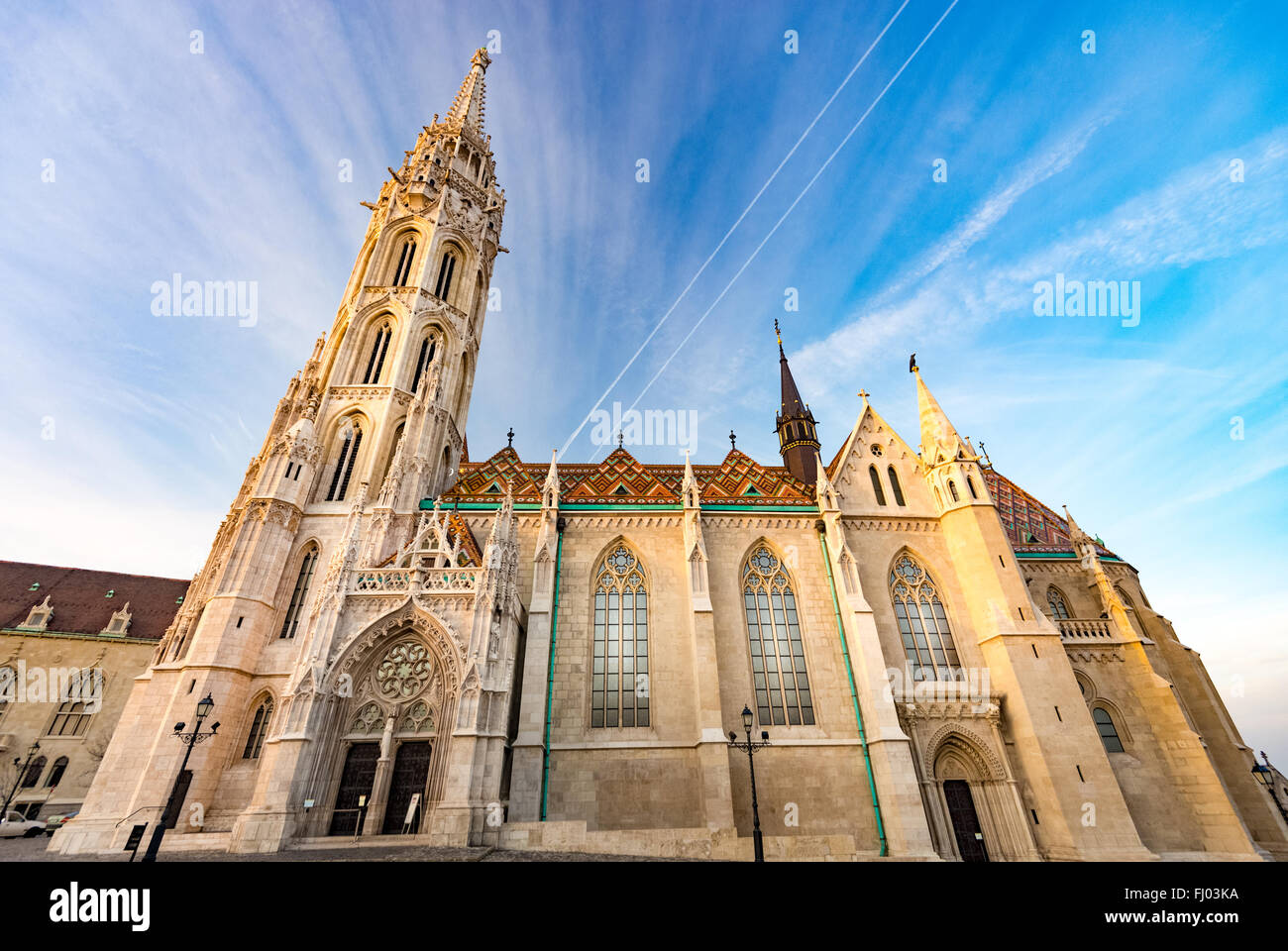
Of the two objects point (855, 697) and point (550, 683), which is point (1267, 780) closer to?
point (855, 697)

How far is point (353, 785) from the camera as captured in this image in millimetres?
16969

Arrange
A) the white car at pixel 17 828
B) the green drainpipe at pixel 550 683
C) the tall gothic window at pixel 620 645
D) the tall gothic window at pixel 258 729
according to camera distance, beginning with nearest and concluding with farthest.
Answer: the green drainpipe at pixel 550 683 → the tall gothic window at pixel 258 729 → the tall gothic window at pixel 620 645 → the white car at pixel 17 828

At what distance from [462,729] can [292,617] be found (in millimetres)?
8938

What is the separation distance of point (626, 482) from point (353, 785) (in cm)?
1499

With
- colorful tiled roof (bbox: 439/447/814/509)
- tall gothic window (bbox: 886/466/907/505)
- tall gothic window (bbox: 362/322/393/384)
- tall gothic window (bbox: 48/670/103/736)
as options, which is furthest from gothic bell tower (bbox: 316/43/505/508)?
tall gothic window (bbox: 48/670/103/736)

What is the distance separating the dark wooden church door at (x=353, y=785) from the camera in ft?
54.2

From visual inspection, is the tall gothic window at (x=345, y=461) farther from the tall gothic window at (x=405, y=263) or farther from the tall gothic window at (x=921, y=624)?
the tall gothic window at (x=921, y=624)

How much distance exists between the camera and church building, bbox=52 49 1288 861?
16.8 m

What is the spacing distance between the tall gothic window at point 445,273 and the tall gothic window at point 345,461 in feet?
28.4

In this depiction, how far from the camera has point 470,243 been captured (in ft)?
104

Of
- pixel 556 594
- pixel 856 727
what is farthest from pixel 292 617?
pixel 856 727

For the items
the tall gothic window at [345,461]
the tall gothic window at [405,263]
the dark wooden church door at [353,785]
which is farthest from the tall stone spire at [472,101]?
the dark wooden church door at [353,785]

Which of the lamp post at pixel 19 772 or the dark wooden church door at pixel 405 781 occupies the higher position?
the lamp post at pixel 19 772

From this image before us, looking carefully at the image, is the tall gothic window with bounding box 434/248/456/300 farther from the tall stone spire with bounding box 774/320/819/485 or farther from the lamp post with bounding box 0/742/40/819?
the lamp post with bounding box 0/742/40/819
